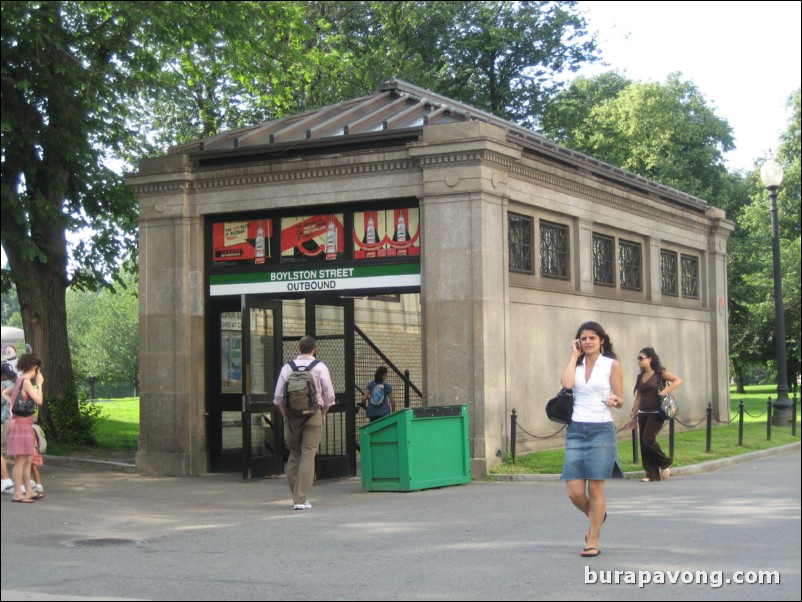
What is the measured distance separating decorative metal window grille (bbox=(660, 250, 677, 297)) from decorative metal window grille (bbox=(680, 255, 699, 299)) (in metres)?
0.61

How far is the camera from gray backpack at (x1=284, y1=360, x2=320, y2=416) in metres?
13.8

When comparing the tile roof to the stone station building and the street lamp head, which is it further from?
the street lamp head

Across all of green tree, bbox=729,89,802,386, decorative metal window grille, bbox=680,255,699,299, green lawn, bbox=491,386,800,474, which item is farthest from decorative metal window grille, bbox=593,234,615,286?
green tree, bbox=729,89,802,386

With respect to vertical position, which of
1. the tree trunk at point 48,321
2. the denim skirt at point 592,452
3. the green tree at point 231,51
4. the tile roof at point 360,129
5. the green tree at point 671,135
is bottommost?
the denim skirt at point 592,452

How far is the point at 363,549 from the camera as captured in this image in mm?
10109

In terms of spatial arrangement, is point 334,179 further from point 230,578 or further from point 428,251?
point 230,578

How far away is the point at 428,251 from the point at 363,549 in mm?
7965

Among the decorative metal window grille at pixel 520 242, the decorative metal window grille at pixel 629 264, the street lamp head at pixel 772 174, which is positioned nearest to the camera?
the decorative metal window grille at pixel 520 242

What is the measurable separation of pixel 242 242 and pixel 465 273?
414cm

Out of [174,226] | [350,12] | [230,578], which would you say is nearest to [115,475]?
[174,226]

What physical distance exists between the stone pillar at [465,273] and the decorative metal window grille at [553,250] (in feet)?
8.45

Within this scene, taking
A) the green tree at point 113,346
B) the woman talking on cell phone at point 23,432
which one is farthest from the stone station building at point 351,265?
the green tree at point 113,346

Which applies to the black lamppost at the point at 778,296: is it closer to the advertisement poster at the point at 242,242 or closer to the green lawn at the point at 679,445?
the green lawn at the point at 679,445

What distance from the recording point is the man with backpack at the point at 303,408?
45.1ft
